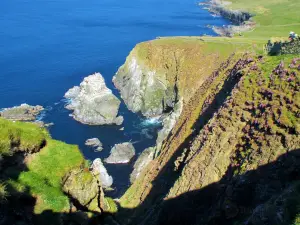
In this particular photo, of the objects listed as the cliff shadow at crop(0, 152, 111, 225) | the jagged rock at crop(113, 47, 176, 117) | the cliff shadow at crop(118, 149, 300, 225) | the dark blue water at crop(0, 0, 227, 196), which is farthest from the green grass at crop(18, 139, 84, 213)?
the jagged rock at crop(113, 47, 176, 117)

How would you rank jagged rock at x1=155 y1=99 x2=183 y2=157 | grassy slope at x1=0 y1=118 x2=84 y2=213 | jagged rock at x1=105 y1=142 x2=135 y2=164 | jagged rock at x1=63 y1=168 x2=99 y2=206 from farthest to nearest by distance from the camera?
1. jagged rock at x1=155 y1=99 x2=183 y2=157
2. jagged rock at x1=105 y1=142 x2=135 y2=164
3. jagged rock at x1=63 y1=168 x2=99 y2=206
4. grassy slope at x1=0 y1=118 x2=84 y2=213

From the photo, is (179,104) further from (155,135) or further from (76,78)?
(76,78)

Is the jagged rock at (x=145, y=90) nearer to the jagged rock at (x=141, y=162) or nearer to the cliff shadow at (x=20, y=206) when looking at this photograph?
the jagged rock at (x=141, y=162)

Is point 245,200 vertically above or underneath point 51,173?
underneath

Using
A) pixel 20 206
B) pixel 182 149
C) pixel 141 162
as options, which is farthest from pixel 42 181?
pixel 141 162

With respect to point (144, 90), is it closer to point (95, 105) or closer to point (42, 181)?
point (95, 105)

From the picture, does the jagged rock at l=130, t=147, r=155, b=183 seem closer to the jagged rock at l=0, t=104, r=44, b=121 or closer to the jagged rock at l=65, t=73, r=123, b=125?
the jagged rock at l=65, t=73, r=123, b=125
